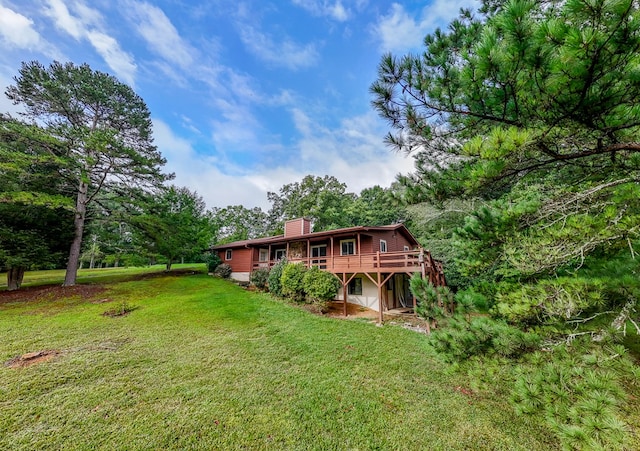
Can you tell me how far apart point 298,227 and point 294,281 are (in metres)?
5.67

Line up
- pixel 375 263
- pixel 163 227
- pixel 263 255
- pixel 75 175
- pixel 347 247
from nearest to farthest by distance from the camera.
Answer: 1. pixel 375 263
2. pixel 75 175
3. pixel 163 227
4. pixel 347 247
5. pixel 263 255

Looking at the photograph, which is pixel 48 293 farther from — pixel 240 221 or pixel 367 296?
pixel 240 221

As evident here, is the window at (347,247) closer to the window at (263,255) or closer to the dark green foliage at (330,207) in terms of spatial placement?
the window at (263,255)

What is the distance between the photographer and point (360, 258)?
35.1ft

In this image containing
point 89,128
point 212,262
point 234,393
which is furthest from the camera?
point 212,262

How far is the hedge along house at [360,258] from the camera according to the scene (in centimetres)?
1001

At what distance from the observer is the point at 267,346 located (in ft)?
21.2

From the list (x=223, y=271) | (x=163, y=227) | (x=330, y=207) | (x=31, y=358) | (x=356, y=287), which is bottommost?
(x=31, y=358)

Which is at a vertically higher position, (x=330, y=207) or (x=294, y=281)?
(x=330, y=207)

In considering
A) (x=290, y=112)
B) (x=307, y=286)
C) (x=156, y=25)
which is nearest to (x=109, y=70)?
(x=156, y=25)

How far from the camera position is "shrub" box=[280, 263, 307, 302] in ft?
36.6

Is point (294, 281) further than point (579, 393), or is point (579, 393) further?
point (294, 281)

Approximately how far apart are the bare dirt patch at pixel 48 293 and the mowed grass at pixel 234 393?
278cm

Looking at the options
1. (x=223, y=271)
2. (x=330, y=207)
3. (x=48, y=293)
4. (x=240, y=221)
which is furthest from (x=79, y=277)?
(x=330, y=207)
